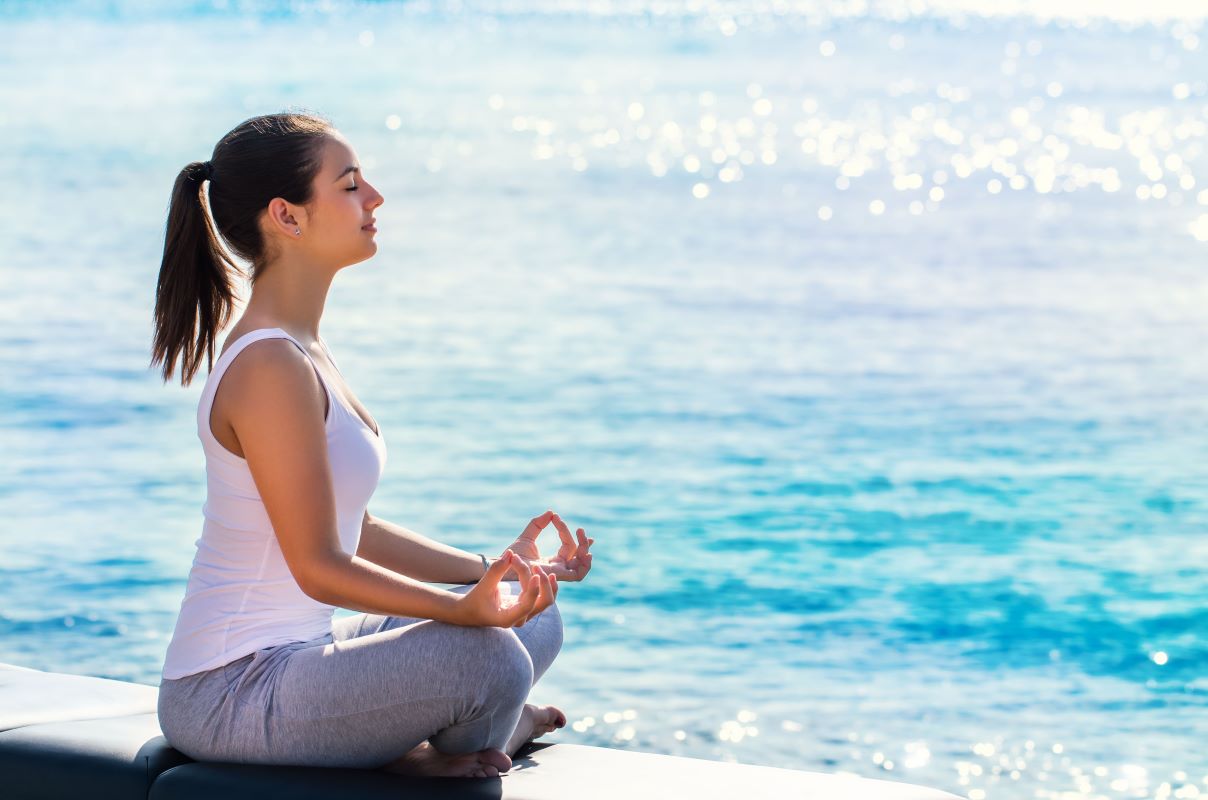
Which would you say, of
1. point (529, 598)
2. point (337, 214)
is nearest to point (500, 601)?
point (529, 598)

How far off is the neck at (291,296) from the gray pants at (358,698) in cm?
43

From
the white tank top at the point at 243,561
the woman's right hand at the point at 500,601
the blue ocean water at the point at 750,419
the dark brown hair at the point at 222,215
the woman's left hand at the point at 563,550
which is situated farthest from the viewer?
the blue ocean water at the point at 750,419

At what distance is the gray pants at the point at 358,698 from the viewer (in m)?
2.08

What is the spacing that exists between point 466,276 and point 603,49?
26170 mm

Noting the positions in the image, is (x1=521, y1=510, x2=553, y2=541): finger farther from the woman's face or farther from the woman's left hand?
the woman's face

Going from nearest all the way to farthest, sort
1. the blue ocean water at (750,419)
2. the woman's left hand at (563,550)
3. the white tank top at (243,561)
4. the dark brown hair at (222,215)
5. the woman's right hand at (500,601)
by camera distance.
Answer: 1. the woman's right hand at (500,601)
2. the white tank top at (243,561)
3. the dark brown hair at (222,215)
4. the woman's left hand at (563,550)
5. the blue ocean water at (750,419)

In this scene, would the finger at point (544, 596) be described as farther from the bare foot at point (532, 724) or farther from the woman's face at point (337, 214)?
the woman's face at point (337, 214)

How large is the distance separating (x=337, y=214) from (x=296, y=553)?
49 centimetres

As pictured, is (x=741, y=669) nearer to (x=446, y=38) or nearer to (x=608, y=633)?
(x=608, y=633)

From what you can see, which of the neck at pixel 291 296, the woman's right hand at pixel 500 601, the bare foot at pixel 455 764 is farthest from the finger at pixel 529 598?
the neck at pixel 291 296

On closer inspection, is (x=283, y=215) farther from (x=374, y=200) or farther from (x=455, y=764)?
(x=455, y=764)

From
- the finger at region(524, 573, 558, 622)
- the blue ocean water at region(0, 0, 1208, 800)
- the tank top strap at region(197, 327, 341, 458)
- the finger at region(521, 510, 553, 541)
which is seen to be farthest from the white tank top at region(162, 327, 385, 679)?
the blue ocean water at region(0, 0, 1208, 800)

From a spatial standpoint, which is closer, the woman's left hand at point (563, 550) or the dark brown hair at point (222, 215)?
the dark brown hair at point (222, 215)

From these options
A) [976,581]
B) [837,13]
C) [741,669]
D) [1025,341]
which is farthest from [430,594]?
[837,13]
